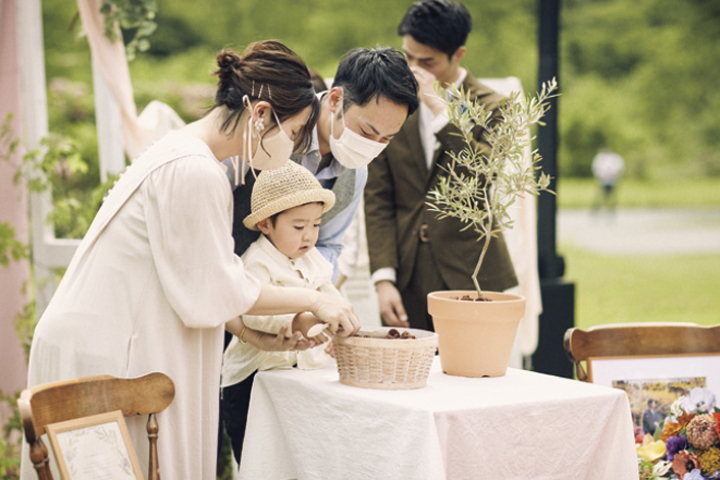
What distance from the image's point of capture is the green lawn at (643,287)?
11352mm

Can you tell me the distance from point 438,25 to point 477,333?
4.06 ft

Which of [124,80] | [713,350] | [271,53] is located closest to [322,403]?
[271,53]

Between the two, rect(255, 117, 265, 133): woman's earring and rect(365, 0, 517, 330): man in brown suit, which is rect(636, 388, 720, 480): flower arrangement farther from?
rect(255, 117, 265, 133): woman's earring

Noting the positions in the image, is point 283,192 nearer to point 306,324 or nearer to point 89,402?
point 306,324

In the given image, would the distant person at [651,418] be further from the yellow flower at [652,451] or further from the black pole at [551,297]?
A: the black pole at [551,297]

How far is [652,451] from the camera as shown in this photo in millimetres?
2072

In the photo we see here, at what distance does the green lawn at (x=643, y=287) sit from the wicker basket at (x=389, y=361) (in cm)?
878

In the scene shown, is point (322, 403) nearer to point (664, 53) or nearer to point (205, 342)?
point (205, 342)

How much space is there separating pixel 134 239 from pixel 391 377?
648mm

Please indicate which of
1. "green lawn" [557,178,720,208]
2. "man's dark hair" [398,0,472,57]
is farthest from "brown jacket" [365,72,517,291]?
"green lawn" [557,178,720,208]

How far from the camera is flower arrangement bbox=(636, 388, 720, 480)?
1945mm

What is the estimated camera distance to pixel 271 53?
1869mm

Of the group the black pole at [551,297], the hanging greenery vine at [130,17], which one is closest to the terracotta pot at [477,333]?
the hanging greenery vine at [130,17]

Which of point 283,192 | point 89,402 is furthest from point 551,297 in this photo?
point 89,402
